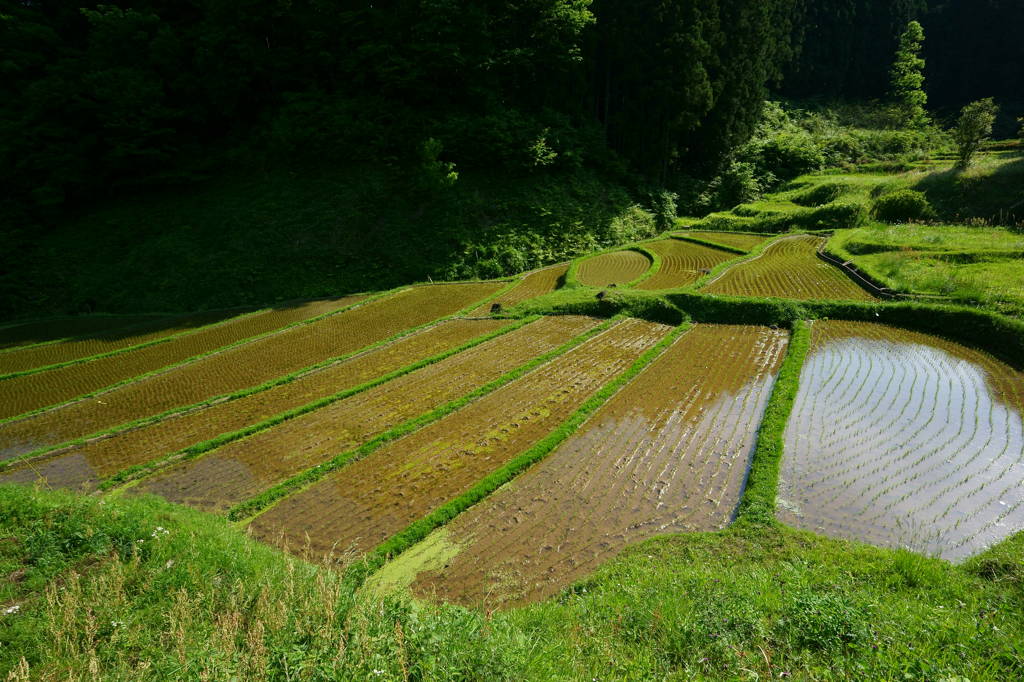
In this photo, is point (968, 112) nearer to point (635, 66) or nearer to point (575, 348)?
point (635, 66)

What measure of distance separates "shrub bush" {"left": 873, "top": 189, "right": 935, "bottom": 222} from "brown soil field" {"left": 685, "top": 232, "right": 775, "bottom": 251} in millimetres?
5649

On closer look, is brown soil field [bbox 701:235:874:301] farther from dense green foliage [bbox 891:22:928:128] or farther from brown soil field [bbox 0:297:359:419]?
dense green foliage [bbox 891:22:928:128]

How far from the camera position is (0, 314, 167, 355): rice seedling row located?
51.1 feet

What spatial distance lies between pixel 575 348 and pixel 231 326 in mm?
12623

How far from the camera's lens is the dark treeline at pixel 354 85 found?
21500 millimetres

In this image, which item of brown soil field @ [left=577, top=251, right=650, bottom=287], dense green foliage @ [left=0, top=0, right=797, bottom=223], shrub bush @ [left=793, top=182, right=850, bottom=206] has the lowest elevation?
brown soil field @ [left=577, top=251, right=650, bottom=287]

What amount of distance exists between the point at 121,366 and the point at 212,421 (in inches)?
238

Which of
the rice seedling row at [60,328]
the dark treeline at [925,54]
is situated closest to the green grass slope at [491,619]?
the rice seedling row at [60,328]

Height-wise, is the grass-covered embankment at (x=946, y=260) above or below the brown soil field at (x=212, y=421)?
above

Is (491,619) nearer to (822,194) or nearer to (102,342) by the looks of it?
(102,342)

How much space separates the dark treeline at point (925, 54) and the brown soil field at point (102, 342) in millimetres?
54021

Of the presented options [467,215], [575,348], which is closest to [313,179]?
[467,215]

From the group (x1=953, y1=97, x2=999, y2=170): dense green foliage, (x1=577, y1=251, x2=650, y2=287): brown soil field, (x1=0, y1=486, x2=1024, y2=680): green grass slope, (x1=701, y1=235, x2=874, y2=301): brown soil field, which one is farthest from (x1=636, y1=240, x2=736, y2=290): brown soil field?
(x1=953, y1=97, x2=999, y2=170): dense green foliage

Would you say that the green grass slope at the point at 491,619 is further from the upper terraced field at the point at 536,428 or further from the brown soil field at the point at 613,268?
the brown soil field at the point at 613,268
